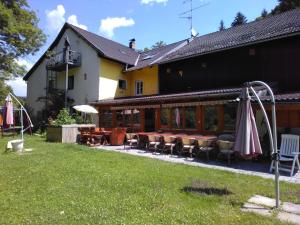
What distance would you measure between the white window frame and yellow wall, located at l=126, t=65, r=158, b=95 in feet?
0.89

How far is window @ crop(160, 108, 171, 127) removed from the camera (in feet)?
57.4

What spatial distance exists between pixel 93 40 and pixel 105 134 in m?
11.1

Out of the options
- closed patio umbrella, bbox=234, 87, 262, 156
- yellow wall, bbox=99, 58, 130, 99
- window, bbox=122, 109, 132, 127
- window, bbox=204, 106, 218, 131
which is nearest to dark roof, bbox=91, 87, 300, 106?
window, bbox=204, 106, 218, 131

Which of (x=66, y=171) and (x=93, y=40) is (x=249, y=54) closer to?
(x=66, y=171)

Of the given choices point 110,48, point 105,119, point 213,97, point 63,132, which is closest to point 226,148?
point 213,97

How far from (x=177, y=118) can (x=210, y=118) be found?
7.53ft

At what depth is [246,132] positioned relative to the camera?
6.37 metres

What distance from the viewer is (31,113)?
30344 millimetres

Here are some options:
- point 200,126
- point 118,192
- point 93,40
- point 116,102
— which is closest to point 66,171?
point 118,192

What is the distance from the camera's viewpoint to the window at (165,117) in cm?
1749

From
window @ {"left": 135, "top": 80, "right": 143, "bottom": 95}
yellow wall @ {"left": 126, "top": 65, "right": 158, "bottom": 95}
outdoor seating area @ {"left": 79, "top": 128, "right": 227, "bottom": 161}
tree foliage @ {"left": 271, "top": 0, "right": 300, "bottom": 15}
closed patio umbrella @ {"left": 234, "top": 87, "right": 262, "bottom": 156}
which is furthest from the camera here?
tree foliage @ {"left": 271, "top": 0, "right": 300, "bottom": 15}

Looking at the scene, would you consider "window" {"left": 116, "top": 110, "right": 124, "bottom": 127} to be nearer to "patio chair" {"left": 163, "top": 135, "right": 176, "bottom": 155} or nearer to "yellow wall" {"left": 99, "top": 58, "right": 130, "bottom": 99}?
"yellow wall" {"left": 99, "top": 58, "right": 130, "bottom": 99}

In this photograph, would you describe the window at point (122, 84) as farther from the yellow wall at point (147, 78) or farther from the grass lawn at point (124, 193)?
the grass lawn at point (124, 193)

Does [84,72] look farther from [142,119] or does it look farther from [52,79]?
[142,119]
